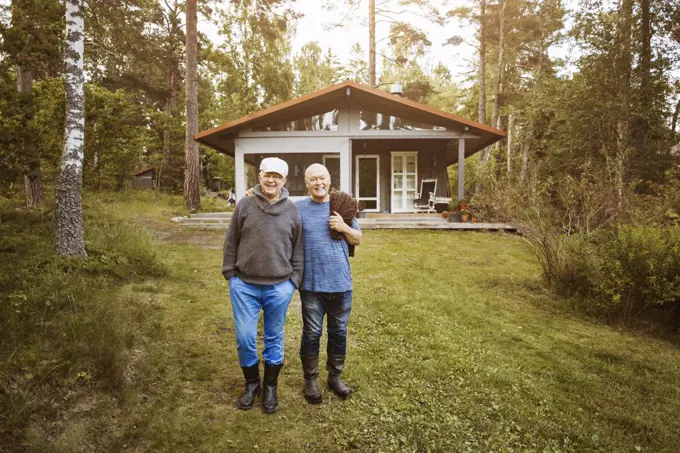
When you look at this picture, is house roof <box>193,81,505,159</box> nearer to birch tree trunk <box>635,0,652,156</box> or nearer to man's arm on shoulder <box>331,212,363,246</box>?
birch tree trunk <box>635,0,652,156</box>

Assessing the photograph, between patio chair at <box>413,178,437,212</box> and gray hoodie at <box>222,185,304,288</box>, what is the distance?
12.1m

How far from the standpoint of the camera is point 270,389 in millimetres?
3111

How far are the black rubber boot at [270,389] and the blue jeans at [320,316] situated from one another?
0.29 m

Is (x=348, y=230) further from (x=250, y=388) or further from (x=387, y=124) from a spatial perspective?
(x=387, y=124)

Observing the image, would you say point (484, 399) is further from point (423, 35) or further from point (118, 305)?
point (423, 35)

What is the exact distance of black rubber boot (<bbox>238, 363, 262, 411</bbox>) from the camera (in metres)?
3.09

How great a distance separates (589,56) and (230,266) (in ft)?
54.7

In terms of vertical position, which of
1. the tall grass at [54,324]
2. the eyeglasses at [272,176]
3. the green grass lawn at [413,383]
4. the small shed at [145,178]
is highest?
the small shed at [145,178]

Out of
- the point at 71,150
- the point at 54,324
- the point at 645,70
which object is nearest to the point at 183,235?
the point at 71,150

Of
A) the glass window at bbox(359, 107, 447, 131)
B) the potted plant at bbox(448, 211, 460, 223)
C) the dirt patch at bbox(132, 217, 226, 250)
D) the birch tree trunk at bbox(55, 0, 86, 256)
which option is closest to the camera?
the birch tree trunk at bbox(55, 0, 86, 256)

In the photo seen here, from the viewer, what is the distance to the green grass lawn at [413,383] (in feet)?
9.25

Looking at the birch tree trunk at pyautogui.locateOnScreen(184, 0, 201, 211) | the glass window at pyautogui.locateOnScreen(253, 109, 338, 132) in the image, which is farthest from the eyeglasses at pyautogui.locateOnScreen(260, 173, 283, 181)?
the birch tree trunk at pyautogui.locateOnScreen(184, 0, 201, 211)

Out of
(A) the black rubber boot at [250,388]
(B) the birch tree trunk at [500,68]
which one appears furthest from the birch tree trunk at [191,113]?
(B) the birch tree trunk at [500,68]

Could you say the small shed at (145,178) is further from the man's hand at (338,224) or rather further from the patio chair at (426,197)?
the man's hand at (338,224)
